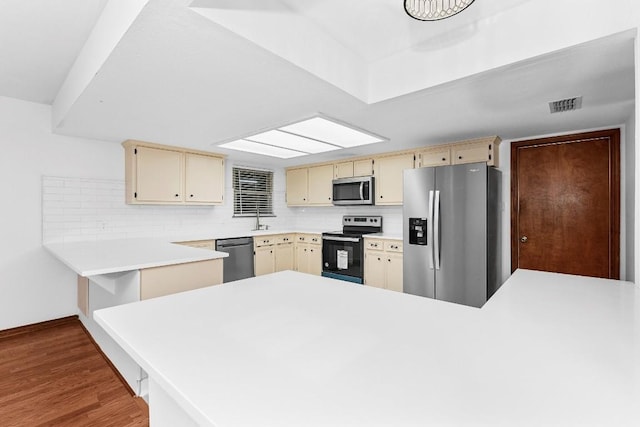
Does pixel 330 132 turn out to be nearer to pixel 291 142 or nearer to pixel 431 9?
pixel 291 142

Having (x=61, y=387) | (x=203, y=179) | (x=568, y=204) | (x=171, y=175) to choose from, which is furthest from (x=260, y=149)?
(x=568, y=204)

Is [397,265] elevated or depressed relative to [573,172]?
depressed

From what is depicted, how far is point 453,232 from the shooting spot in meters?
3.29

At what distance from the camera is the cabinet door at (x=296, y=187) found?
5.44 meters

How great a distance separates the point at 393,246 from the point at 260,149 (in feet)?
7.22

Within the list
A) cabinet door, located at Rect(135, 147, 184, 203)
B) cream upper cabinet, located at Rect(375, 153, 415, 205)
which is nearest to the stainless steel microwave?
cream upper cabinet, located at Rect(375, 153, 415, 205)

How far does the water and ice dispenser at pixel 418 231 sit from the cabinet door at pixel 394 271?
41cm

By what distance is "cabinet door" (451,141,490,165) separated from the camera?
351 cm

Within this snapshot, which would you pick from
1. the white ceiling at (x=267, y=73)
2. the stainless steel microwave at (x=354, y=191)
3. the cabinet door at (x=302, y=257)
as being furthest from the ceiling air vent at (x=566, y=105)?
the cabinet door at (x=302, y=257)

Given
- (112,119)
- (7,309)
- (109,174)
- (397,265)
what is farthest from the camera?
(397,265)

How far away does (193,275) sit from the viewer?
2336 mm

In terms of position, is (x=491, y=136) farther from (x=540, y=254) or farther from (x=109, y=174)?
(x=109, y=174)

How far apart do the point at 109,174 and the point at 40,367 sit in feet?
7.13

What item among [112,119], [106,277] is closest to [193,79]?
[112,119]
